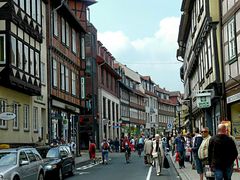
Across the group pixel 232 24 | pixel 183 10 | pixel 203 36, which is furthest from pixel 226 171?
pixel 183 10

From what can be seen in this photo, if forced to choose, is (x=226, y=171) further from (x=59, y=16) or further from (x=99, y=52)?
(x=99, y=52)

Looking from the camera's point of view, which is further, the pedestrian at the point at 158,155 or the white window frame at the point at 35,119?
the white window frame at the point at 35,119

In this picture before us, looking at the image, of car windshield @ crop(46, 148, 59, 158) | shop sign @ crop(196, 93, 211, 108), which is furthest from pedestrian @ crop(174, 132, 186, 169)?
car windshield @ crop(46, 148, 59, 158)

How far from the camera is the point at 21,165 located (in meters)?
15.1

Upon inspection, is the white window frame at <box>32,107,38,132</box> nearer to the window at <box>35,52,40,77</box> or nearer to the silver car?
the window at <box>35,52,40,77</box>

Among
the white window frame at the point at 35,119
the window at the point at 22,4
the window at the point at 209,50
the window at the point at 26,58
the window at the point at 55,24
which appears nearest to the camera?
the window at the point at 209,50

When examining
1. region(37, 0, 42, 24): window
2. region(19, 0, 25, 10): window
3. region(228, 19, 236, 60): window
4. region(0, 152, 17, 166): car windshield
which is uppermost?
region(37, 0, 42, 24): window

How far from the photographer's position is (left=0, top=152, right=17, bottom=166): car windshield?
1520 cm

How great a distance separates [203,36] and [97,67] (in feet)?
125

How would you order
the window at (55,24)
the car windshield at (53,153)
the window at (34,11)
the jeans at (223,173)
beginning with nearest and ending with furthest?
the jeans at (223,173) → the car windshield at (53,153) → the window at (34,11) → the window at (55,24)

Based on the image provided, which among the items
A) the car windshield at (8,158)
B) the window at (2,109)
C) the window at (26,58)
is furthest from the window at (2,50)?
the car windshield at (8,158)

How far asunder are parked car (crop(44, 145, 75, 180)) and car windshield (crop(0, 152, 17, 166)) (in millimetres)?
2771

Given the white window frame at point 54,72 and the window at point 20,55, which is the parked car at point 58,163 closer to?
the window at point 20,55

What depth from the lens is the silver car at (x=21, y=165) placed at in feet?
46.6
